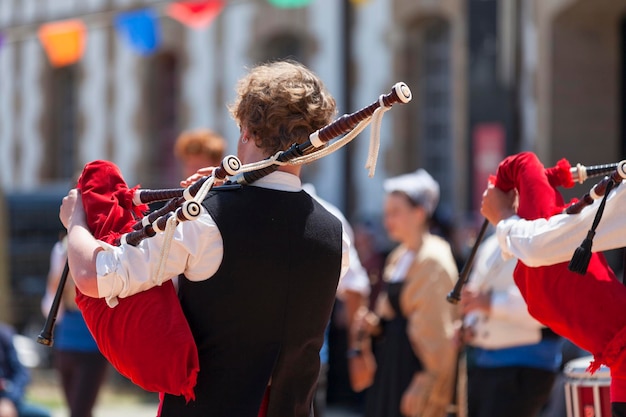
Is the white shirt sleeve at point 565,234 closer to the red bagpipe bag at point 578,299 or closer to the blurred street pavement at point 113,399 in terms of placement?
the red bagpipe bag at point 578,299

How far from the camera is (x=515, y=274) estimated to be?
3564 mm

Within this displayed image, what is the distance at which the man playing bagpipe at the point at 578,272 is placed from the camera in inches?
128

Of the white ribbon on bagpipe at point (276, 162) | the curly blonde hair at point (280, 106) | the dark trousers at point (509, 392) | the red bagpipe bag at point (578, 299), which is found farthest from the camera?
the dark trousers at point (509, 392)

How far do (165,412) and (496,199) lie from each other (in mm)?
1274

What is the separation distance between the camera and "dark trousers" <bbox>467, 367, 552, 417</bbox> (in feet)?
16.1

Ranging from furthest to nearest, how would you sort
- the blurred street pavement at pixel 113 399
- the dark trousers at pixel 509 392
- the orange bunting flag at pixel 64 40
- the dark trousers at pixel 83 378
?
the orange bunting flag at pixel 64 40
the blurred street pavement at pixel 113 399
the dark trousers at pixel 83 378
the dark trousers at pixel 509 392

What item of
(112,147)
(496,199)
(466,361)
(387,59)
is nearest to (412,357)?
(466,361)

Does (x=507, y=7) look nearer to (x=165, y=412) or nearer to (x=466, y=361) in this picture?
(x=466, y=361)

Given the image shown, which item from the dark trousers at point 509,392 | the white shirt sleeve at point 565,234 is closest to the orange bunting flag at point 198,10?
the dark trousers at point 509,392

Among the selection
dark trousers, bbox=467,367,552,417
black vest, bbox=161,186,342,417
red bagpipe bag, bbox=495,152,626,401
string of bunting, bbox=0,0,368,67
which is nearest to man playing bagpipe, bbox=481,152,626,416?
red bagpipe bag, bbox=495,152,626,401

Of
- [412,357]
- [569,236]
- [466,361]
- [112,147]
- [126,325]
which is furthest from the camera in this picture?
[112,147]

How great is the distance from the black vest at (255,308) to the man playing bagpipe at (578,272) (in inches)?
24.9

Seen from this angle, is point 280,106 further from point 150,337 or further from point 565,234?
point 565,234

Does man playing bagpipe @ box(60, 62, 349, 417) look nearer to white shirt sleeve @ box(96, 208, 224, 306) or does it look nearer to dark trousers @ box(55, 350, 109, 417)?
white shirt sleeve @ box(96, 208, 224, 306)
